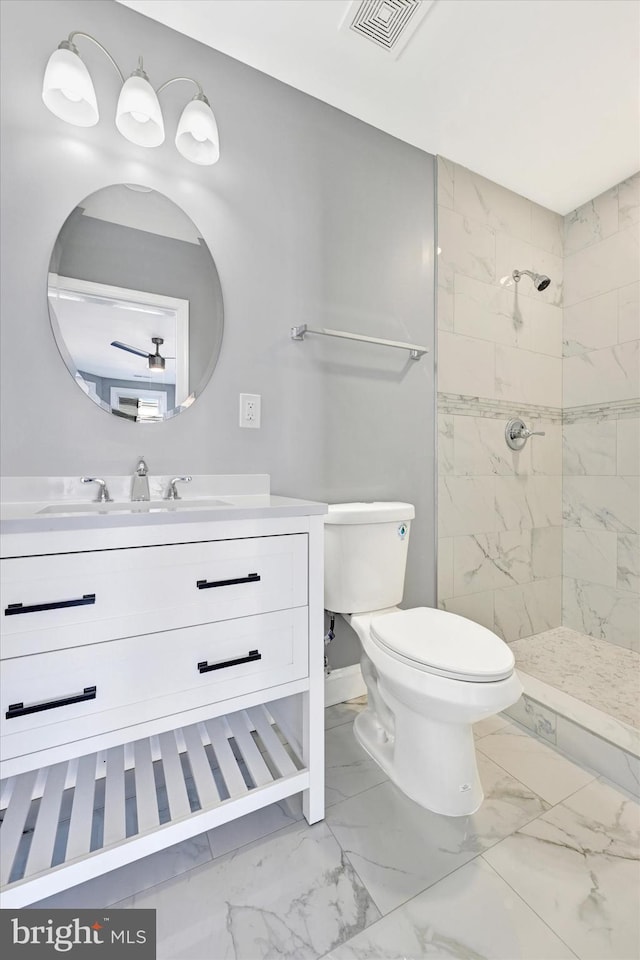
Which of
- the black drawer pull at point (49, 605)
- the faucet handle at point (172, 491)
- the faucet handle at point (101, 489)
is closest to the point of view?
the black drawer pull at point (49, 605)

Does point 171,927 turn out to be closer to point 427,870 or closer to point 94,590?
point 427,870

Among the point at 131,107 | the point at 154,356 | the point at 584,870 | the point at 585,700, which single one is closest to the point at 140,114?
the point at 131,107

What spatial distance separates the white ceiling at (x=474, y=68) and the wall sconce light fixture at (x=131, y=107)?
25 centimetres

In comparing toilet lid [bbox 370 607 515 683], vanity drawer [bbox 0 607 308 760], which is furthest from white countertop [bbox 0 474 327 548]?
toilet lid [bbox 370 607 515 683]

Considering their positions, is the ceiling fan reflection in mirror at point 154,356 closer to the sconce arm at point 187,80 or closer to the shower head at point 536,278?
the sconce arm at point 187,80

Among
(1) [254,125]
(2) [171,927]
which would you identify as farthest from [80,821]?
(1) [254,125]

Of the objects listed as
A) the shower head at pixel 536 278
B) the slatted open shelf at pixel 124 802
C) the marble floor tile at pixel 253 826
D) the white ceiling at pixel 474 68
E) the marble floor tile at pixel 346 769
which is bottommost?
the marble floor tile at pixel 253 826

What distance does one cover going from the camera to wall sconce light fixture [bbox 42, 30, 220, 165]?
109 cm

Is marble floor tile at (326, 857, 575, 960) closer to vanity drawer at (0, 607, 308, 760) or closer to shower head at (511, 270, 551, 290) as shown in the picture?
vanity drawer at (0, 607, 308, 760)

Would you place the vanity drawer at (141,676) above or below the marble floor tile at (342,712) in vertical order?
above

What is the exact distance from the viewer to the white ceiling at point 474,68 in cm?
131

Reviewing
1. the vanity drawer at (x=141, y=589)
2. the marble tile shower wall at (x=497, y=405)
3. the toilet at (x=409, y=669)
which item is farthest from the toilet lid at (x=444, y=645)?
the marble tile shower wall at (x=497, y=405)

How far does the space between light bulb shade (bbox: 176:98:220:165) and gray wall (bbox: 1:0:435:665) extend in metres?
0.06

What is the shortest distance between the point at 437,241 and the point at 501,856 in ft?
7.11
